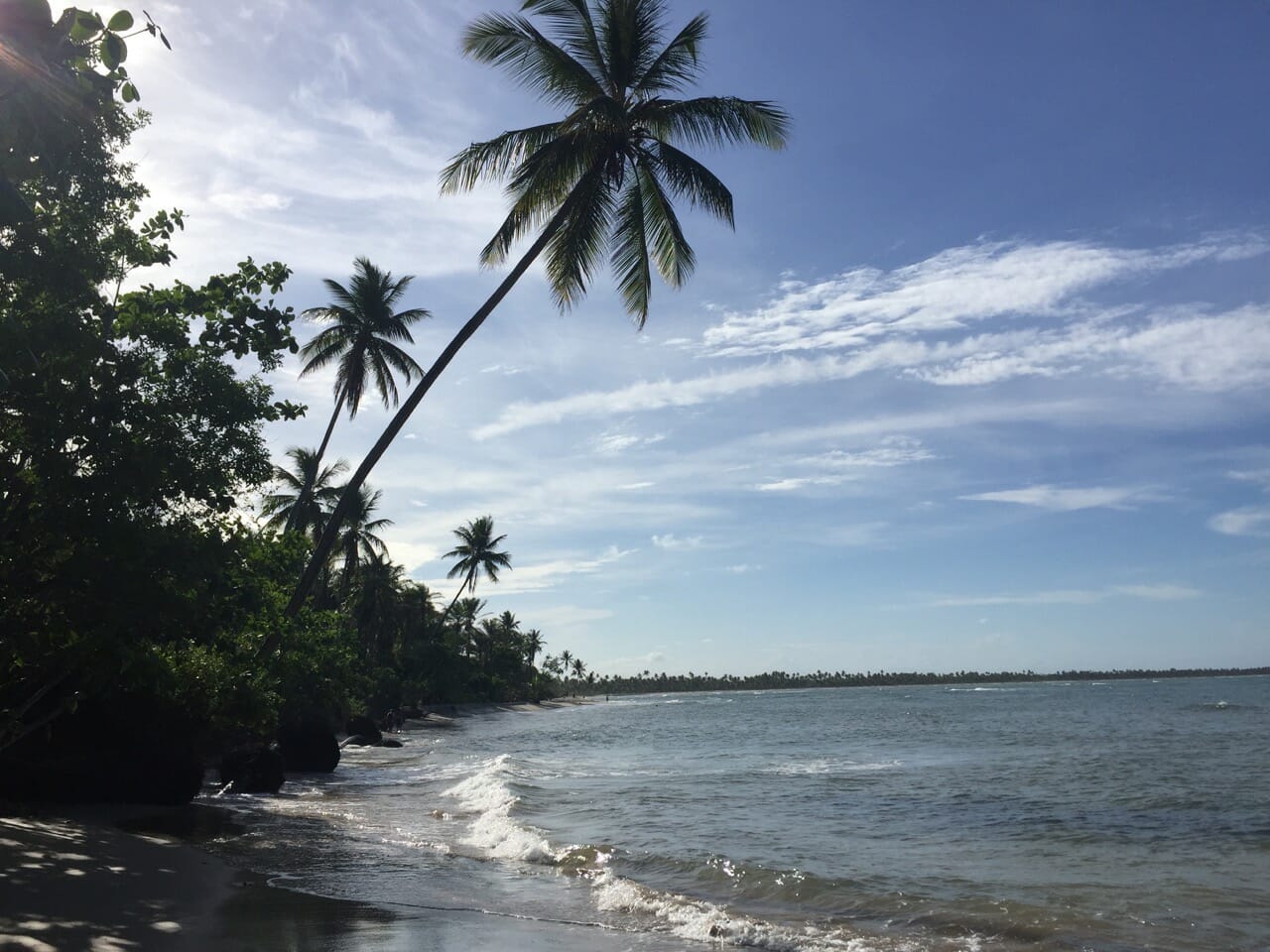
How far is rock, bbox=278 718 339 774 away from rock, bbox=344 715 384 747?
1220 centimetres

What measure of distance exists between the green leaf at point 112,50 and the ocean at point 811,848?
6.45 meters

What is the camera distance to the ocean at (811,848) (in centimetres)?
793

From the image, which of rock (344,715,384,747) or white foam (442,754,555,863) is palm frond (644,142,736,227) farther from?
rock (344,715,384,747)

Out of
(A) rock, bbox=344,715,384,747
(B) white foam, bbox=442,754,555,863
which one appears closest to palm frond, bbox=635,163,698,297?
(B) white foam, bbox=442,754,555,863

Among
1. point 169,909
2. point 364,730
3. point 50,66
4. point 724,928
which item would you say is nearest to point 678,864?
point 724,928

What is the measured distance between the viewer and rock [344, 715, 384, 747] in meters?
34.6

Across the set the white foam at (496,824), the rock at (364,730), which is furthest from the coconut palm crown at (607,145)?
the rock at (364,730)

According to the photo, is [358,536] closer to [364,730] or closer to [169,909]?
[364,730]

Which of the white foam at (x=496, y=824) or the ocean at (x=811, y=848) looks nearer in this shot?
the ocean at (x=811, y=848)

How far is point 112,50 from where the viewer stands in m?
3.39

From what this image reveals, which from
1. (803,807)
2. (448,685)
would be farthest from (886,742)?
(448,685)

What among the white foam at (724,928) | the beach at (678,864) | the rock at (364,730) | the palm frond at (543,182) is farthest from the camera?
the rock at (364,730)

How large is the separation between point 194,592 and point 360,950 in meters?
4.96

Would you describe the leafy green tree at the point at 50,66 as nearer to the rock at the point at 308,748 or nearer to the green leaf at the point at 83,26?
the green leaf at the point at 83,26
